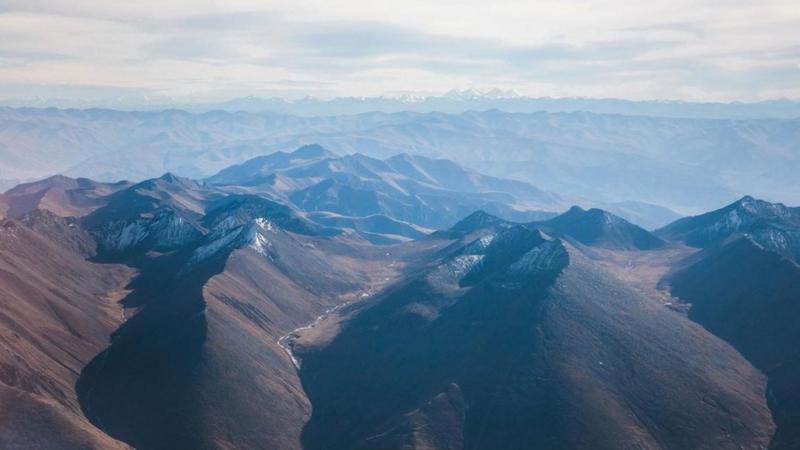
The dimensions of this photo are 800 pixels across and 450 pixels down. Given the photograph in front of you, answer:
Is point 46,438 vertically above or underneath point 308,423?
above

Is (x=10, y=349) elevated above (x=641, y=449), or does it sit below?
above

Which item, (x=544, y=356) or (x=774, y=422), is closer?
(x=774, y=422)

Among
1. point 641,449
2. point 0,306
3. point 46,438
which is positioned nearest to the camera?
point 46,438

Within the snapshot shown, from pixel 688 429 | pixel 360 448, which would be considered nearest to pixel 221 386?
pixel 360 448

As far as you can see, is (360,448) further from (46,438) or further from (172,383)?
(46,438)

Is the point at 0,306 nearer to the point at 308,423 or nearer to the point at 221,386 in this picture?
the point at 221,386

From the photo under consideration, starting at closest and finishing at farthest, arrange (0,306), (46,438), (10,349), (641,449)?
(46,438) → (641,449) → (10,349) → (0,306)

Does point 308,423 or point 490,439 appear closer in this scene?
point 490,439

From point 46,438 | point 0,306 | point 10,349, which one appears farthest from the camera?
point 0,306

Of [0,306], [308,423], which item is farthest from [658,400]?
[0,306]
